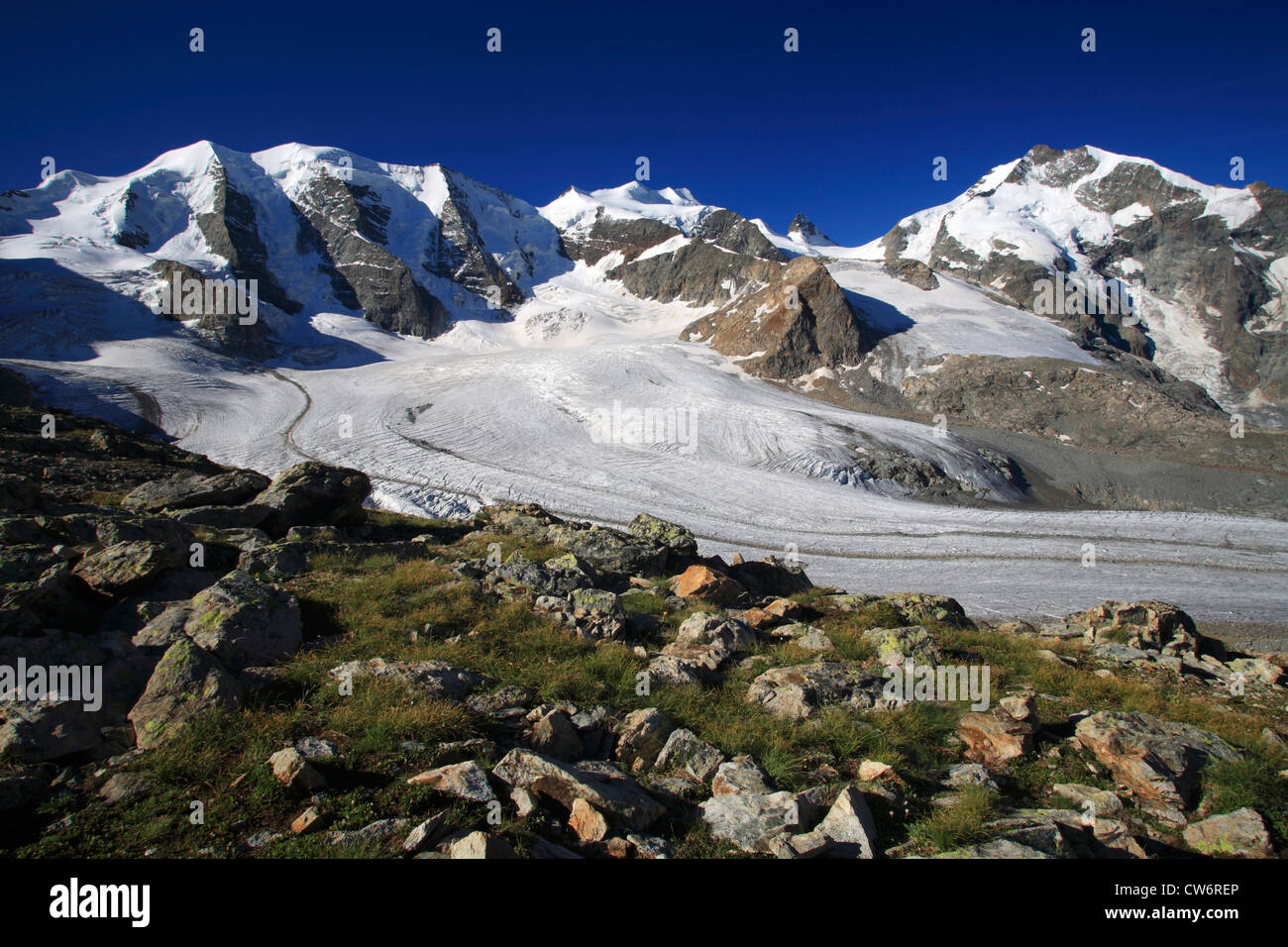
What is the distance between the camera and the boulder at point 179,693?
15.8 feet

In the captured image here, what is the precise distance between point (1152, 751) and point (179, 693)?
912 cm

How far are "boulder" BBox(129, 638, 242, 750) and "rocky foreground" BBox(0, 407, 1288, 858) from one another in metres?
0.02

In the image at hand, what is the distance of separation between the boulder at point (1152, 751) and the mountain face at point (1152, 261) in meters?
107

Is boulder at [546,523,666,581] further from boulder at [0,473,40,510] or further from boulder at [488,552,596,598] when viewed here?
boulder at [0,473,40,510]

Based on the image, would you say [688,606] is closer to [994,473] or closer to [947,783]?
[947,783]

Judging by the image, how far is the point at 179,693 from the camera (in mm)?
5035

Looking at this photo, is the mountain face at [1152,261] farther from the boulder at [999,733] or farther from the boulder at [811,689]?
the boulder at [811,689]

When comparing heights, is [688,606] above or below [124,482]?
below

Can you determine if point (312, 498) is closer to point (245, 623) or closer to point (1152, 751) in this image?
point (245, 623)

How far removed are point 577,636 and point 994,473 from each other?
4794 centimetres

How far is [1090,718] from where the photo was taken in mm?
6371

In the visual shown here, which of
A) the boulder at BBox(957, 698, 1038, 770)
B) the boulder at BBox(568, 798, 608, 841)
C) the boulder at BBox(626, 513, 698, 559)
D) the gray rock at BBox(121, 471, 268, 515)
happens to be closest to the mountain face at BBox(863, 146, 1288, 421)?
the boulder at BBox(626, 513, 698, 559)

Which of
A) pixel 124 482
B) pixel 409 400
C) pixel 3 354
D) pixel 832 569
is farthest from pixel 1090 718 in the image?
pixel 3 354

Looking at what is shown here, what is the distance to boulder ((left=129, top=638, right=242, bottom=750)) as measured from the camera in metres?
4.81
